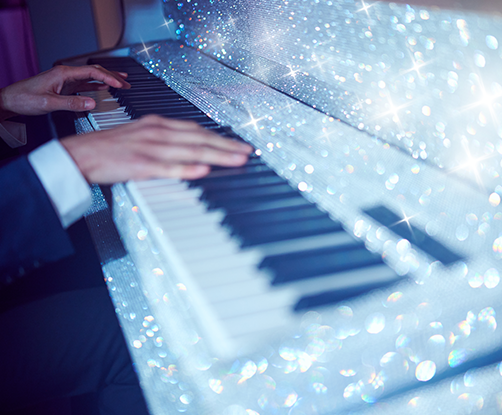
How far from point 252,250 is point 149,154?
0.97 feet

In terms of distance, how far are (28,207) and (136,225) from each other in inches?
7.0

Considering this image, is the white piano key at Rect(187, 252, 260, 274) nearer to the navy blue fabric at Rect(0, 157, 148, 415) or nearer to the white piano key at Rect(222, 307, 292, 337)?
the white piano key at Rect(222, 307, 292, 337)

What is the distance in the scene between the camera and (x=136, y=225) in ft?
2.26

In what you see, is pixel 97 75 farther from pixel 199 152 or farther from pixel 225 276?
pixel 225 276

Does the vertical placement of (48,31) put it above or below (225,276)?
above

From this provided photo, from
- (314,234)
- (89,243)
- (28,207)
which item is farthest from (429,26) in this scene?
(89,243)

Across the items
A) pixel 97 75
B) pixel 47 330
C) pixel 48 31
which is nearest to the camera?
pixel 47 330

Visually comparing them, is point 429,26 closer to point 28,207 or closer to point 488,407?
point 488,407

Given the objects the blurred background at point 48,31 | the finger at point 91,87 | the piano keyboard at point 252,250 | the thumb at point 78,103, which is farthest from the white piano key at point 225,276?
the blurred background at point 48,31

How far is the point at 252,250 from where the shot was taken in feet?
1.60

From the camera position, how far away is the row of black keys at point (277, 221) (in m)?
0.45

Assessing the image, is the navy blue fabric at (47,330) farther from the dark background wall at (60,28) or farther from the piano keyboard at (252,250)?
the dark background wall at (60,28)

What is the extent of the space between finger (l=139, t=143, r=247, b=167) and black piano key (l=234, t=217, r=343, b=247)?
0.18m

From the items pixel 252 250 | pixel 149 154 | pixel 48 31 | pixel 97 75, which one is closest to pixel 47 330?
pixel 149 154
